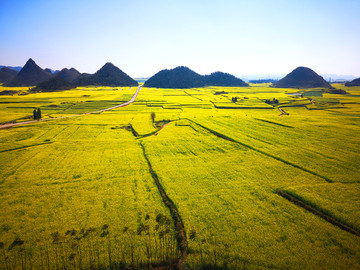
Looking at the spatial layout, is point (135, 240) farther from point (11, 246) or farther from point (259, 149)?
point (259, 149)

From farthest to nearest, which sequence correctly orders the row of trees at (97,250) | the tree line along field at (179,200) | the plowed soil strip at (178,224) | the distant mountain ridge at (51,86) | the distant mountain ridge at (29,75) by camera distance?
the distant mountain ridge at (29,75)
the distant mountain ridge at (51,86)
the plowed soil strip at (178,224)
the tree line along field at (179,200)
the row of trees at (97,250)

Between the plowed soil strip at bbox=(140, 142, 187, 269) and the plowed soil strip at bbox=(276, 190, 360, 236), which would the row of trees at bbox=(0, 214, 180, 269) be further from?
the plowed soil strip at bbox=(276, 190, 360, 236)

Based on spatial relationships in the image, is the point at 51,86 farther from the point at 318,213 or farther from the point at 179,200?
the point at 318,213

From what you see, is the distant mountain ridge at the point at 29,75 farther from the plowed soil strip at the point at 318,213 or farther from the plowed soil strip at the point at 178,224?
the plowed soil strip at the point at 318,213

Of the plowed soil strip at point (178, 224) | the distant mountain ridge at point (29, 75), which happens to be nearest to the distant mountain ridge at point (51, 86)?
the distant mountain ridge at point (29, 75)

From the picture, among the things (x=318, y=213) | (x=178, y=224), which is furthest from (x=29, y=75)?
(x=318, y=213)

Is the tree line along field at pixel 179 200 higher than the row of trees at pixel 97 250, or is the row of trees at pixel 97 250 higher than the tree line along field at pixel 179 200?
the tree line along field at pixel 179 200

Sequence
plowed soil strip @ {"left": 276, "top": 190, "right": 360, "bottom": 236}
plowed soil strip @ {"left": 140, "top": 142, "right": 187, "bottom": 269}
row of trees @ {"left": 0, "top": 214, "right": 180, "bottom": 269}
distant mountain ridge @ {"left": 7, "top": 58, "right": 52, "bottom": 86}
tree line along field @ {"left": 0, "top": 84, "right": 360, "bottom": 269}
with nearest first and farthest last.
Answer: row of trees @ {"left": 0, "top": 214, "right": 180, "bottom": 269}
tree line along field @ {"left": 0, "top": 84, "right": 360, "bottom": 269}
plowed soil strip @ {"left": 140, "top": 142, "right": 187, "bottom": 269}
plowed soil strip @ {"left": 276, "top": 190, "right": 360, "bottom": 236}
distant mountain ridge @ {"left": 7, "top": 58, "right": 52, "bottom": 86}

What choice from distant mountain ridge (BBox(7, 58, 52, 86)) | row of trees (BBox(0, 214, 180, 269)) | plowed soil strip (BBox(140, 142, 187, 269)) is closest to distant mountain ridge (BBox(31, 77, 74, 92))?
distant mountain ridge (BBox(7, 58, 52, 86))

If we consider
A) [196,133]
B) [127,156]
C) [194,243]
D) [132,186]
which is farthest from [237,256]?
[196,133]
